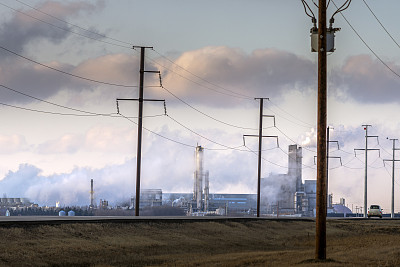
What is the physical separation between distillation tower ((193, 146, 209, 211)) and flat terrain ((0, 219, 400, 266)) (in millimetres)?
116659

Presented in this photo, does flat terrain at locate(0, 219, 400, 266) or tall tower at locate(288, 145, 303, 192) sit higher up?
tall tower at locate(288, 145, 303, 192)

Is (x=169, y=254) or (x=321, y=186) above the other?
(x=321, y=186)

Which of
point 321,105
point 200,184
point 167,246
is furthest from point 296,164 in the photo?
point 321,105

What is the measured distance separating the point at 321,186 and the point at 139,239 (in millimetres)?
15329

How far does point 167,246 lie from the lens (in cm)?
3950

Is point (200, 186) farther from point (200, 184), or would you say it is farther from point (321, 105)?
point (321, 105)

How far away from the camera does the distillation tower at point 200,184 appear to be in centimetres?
17225

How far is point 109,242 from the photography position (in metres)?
37.2

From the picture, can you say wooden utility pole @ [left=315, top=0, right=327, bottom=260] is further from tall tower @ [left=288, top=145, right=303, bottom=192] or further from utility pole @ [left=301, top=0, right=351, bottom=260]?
tall tower @ [left=288, top=145, right=303, bottom=192]

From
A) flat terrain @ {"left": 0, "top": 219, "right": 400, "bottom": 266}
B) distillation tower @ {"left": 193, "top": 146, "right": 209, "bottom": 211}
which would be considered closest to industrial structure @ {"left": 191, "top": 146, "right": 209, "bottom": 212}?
distillation tower @ {"left": 193, "top": 146, "right": 209, "bottom": 211}

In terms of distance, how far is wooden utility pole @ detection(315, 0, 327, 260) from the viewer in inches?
1075

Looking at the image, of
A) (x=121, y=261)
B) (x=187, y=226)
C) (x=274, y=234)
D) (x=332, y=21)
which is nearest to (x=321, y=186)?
(x=332, y=21)

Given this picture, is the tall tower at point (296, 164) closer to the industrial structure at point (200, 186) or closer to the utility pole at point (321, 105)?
the industrial structure at point (200, 186)

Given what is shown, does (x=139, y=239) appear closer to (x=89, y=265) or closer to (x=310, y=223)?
(x=89, y=265)
